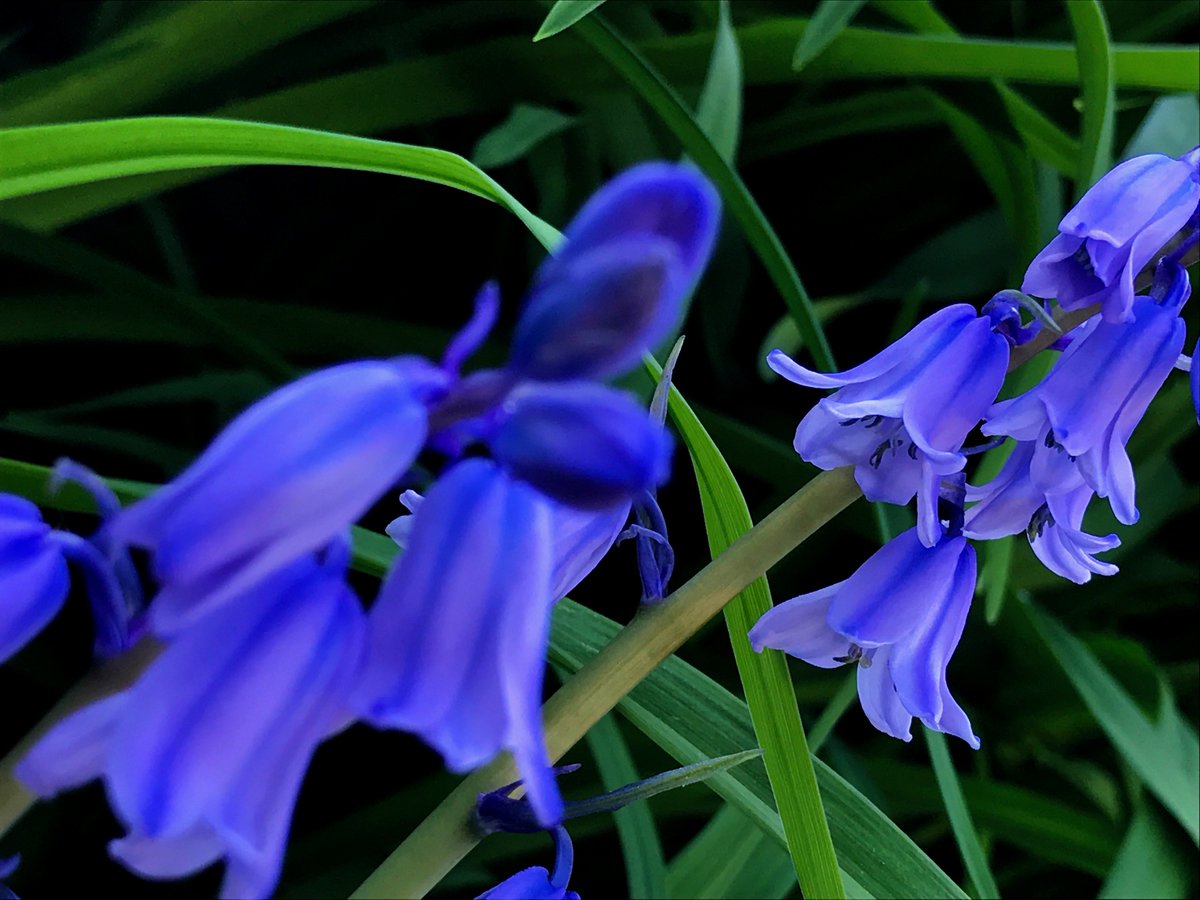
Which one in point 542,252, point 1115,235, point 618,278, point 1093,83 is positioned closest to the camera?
point 618,278

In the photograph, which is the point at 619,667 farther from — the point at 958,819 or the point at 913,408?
the point at 958,819

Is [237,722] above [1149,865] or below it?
above

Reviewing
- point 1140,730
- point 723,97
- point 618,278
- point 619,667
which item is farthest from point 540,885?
point 1140,730

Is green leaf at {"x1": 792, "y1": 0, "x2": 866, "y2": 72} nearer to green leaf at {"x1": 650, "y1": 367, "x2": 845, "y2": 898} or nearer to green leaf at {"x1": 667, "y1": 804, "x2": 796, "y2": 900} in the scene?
green leaf at {"x1": 650, "y1": 367, "x2": 845, "y2": 898}

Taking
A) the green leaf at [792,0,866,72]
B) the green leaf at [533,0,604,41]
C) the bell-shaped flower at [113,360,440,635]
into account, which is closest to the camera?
the bell-shaped flower at [113,360,440,635]

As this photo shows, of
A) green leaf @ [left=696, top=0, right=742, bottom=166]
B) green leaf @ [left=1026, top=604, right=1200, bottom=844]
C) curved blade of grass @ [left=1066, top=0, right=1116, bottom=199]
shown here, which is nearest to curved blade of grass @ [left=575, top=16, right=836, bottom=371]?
green leaf @ [left=696, top=0, right=742, bottom=166]

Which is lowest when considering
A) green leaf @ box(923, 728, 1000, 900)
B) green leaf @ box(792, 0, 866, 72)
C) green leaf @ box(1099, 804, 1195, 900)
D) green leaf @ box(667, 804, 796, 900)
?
green leaf @ box(1099, 804, 1195, 900)
